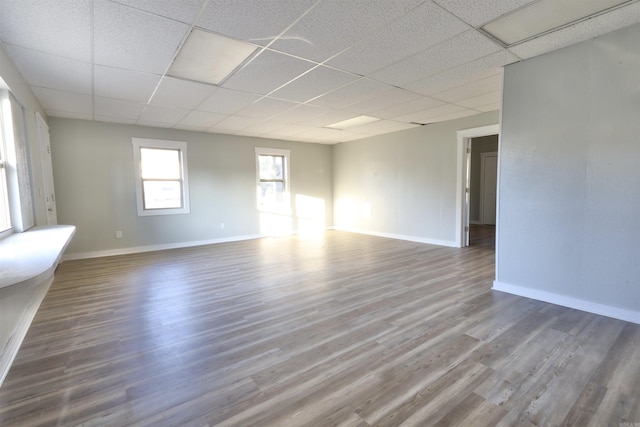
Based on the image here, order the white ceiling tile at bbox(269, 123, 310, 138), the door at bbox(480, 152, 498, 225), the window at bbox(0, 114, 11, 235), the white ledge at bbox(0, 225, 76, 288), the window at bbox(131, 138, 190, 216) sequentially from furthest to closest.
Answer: the door at bbox(480, 152, 498, 225), the white ceiling tile at bbox(269, 123, 310, 138), the window at bbox(131, 138, 190, 216), the window at bbox(0, 114, 11, 235), the white ledge at bbox(0, 225, 76, 288)

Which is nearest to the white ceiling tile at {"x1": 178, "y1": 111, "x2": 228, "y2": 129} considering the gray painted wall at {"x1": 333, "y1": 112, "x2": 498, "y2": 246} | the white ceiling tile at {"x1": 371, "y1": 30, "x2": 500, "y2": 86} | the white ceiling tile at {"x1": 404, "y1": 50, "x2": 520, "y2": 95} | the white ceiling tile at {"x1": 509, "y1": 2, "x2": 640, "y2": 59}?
the white ceiling tile at {"x1": 371, "y1": 30, "x2": 500, "y2": 86}

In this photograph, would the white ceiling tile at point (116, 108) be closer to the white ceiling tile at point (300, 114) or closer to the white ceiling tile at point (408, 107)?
the white ceiling tile at point (300, 114)

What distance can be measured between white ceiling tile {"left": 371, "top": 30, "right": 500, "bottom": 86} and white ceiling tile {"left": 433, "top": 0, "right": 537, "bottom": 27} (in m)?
0.21

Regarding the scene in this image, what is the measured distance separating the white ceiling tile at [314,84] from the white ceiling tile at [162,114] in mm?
1775

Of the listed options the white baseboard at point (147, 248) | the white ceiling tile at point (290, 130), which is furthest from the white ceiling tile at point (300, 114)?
the white baseboard at point (147, 248)

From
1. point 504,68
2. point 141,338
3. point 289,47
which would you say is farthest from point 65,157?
point 504,68

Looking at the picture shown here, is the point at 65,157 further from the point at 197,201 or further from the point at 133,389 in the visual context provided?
the point at 133,389

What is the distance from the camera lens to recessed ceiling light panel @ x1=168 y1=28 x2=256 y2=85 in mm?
2451

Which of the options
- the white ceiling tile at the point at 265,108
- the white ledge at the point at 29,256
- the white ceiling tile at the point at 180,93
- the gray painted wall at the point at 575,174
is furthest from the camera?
the white ceiling tile at the point at 265,108

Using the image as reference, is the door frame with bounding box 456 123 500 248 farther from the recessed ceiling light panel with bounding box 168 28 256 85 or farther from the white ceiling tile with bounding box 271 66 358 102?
the recessed ceiling light panel with bounding box 168 28 256 85

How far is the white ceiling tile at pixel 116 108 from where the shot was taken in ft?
13.0

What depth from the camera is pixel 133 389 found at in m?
1.69

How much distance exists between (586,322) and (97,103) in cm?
613

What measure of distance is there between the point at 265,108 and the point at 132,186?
3.12 m
